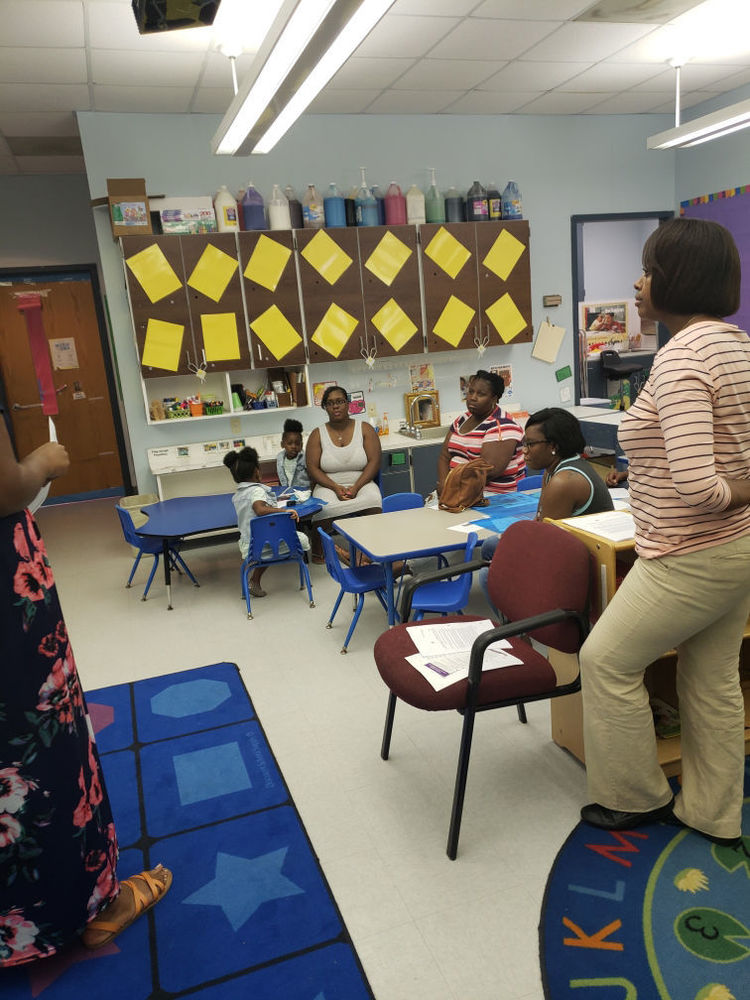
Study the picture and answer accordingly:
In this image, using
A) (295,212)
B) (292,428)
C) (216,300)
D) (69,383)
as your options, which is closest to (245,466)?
(292,428)

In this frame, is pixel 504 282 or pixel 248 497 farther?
pixel 504 282

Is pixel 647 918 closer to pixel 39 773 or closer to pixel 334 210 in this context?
pixel 39 773

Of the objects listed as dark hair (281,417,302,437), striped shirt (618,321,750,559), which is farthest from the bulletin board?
striped shirt (618,321,750,559)

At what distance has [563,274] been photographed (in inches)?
258

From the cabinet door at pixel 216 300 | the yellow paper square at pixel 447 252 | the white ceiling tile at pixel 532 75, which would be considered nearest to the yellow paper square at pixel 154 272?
the cabinet door at pixel 216 300

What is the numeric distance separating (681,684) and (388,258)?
172 inches

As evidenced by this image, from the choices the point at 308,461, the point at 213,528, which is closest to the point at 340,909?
the point at 213,528

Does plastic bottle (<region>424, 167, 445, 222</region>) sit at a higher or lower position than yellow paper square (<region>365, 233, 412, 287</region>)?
higher

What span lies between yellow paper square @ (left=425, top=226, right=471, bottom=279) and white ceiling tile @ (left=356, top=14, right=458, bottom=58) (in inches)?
57.6

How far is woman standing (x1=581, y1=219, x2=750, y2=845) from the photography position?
177cm

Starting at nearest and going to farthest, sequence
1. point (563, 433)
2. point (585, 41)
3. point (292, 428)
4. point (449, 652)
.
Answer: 1. point (449, 652)
2. point (563, 433)
3. point (585, 41)
4. point (292, 428)

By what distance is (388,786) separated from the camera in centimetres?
253

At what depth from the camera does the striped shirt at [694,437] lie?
5.71ft

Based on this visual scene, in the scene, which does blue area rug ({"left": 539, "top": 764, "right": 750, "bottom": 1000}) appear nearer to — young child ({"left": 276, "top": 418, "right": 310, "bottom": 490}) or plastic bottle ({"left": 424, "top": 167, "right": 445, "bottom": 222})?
young child ({"left": 276, "top": 418, "right": 310, "bottom": 490})
